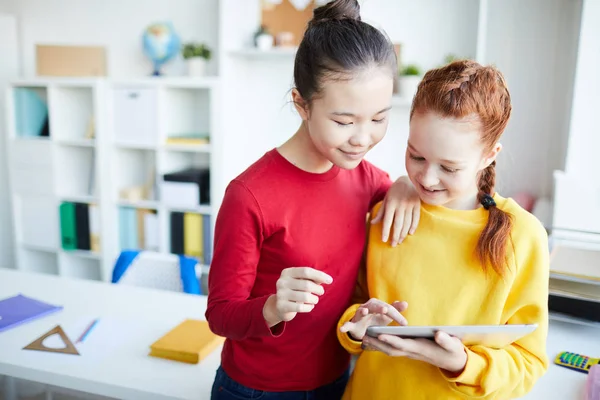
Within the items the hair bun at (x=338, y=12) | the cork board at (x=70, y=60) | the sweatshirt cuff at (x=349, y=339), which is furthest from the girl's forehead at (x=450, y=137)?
the cork board at (x=70, y=60)

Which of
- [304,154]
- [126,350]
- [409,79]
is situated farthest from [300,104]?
[409,79]

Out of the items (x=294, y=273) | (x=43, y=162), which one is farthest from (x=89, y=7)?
(x=294, y=273)

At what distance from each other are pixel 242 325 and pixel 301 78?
45 cm

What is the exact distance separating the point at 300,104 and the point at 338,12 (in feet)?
0.61

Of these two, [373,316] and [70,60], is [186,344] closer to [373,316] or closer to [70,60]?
[373,316]

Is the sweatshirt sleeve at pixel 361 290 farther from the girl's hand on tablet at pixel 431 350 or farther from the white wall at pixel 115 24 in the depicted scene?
the white wall at pixel 115 24

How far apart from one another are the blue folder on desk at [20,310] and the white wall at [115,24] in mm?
2132

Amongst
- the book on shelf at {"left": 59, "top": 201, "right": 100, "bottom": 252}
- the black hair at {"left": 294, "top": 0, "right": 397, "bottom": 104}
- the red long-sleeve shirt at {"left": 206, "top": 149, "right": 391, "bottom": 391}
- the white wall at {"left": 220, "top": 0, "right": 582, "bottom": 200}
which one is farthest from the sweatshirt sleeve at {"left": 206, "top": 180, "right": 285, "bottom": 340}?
the book on shelf at {"left": 59, "top": 201, "right": 100, "bottom": 252}

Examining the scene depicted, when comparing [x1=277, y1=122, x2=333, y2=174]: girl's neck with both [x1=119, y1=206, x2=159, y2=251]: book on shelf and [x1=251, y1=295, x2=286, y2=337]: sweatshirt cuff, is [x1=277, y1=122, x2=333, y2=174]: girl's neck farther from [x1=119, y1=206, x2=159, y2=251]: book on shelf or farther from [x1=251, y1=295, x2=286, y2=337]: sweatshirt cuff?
[x1=119, y1=206, x2=159, y2=251]: book on shelf

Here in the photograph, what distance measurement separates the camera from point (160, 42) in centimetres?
336

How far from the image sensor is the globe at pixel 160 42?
11.0 ft

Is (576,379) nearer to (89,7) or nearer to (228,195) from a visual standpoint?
(228,195)

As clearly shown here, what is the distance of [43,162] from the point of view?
364 centimetres

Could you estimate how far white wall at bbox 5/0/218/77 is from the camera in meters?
3.49
